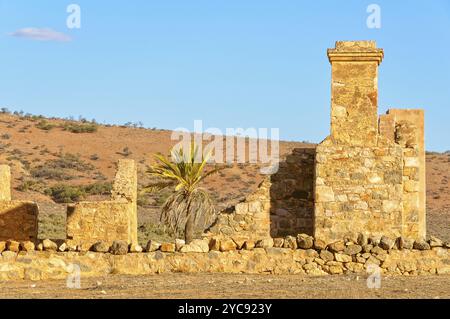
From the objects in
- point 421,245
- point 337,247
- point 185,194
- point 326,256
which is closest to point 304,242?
point 326,256

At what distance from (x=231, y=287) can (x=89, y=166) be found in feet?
132

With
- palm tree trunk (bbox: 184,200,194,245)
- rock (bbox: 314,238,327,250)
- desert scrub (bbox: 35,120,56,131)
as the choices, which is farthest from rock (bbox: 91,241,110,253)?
desert scrub (bbox: 35,120,56,131)

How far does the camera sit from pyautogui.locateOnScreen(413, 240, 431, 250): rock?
14.6 meters

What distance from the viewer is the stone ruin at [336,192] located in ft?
54.6

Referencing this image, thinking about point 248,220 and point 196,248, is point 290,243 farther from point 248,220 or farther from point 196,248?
point 248,220

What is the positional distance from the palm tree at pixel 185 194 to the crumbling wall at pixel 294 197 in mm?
2311

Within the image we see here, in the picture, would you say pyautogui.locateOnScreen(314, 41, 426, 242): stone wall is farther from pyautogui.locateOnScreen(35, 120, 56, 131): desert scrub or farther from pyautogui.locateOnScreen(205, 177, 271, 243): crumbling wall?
pyautogui.locateOnScreen(35, 120, 56, 131): desert scrub

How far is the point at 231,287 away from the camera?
12.5 meters

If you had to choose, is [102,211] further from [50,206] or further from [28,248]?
[50,206]

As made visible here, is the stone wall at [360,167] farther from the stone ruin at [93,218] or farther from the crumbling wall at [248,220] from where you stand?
the stone ruin at [93,218]

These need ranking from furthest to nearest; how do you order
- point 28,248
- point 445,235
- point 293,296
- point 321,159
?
point 445,235
point 321,159
point 28,248
point 293,296

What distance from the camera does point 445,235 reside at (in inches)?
1160
